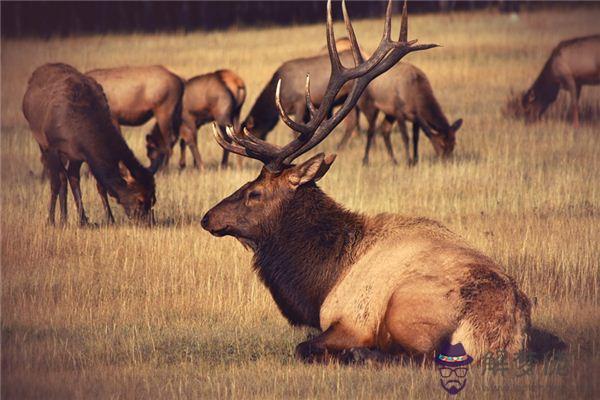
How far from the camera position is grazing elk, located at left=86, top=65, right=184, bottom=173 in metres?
17.4

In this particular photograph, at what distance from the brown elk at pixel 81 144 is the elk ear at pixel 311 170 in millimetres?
4453

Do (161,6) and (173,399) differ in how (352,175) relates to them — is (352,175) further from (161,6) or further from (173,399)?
(161,6)

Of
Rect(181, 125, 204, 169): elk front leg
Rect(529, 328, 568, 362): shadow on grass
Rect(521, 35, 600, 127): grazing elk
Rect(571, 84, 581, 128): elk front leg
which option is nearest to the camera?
Rect(529, 328, 568, 362): shadow on grass

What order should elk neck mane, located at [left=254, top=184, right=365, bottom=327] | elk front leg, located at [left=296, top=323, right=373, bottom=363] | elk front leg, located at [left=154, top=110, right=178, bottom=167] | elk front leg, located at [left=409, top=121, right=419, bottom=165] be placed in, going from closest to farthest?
elk front leg, located at [left=296, top=323, right=373, bottom=363]
elk neck mane, located at [left=254, top=184, right=365, bottom=327]
elk front leg, located at [left=409, top=121, right=419, bottom=165]
elk front leg, located at [left=154, top=110, right=178, bottom=167]

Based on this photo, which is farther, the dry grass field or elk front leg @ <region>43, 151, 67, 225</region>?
elk front leg @ <region>43, 151, 67, 225</region>

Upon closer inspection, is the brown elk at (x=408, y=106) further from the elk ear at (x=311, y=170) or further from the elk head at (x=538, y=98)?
the elk ear at (x=311, y=170)

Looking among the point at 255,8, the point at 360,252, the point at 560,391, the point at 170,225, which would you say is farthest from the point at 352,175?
the point at 255,8

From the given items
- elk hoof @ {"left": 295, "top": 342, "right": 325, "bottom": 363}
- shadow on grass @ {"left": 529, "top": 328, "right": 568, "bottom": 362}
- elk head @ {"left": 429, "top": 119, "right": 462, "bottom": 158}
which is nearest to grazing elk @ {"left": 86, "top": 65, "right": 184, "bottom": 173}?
elk head @ {"left": 429, "top": 119, "right": 462, "bottom": 158}

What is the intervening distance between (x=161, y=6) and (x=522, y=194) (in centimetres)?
3579

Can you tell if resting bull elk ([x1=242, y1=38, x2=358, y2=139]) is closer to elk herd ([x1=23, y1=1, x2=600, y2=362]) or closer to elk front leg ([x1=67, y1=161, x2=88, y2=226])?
elk front leg ([x1=67, y1=161, x2=88, y2=226])

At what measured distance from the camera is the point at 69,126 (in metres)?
12.7

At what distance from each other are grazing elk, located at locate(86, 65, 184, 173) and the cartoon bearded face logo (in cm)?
1092

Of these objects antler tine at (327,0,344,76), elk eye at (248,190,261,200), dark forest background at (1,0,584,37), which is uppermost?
dark forest background at (1,0,584,37)

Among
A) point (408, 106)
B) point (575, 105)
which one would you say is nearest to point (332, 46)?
point (408, 106)
